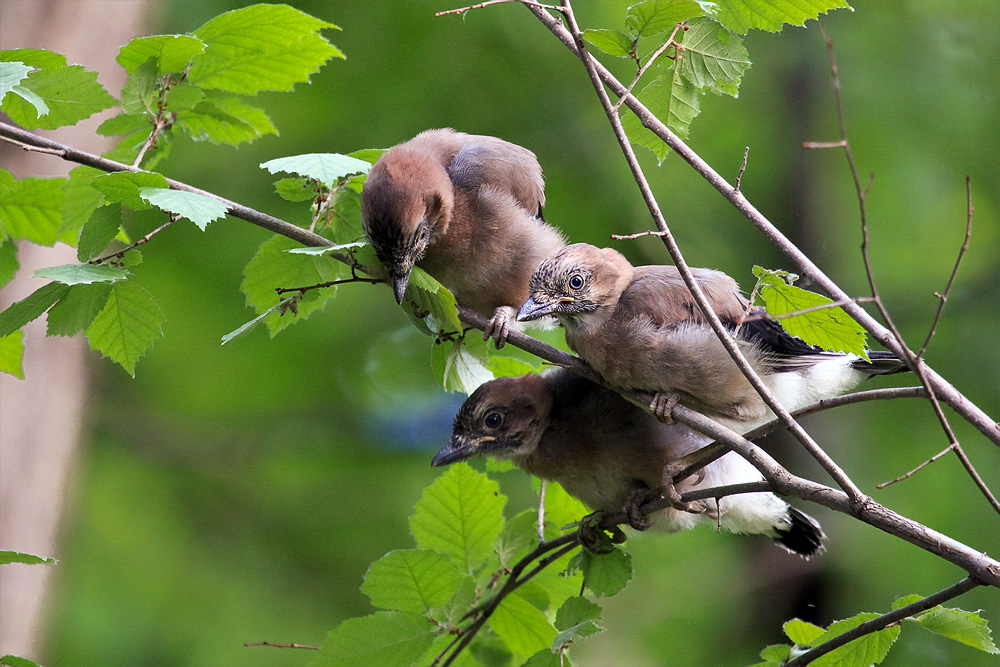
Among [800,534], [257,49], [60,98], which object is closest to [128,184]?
[60,98]

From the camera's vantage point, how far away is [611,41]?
2.65 metres

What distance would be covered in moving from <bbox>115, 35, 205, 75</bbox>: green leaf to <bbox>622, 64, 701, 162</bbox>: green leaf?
4.66 feet

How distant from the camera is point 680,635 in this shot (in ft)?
26.6

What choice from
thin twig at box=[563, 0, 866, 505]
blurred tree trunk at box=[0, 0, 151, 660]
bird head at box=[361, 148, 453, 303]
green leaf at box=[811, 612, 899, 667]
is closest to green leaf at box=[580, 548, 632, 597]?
green leaf at box=[811, 612, 899, 667]

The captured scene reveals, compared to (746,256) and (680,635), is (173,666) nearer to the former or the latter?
(680,635)

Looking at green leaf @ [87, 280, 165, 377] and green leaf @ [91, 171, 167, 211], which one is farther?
green leaf @ [87, 280, 165, 377]

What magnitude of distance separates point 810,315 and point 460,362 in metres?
1.38

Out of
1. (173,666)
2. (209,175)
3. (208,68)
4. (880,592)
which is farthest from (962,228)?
(173,666)

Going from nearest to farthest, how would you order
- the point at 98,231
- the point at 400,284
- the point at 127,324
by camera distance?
the point at 98,231
the point at 127,324
the point at 400,284

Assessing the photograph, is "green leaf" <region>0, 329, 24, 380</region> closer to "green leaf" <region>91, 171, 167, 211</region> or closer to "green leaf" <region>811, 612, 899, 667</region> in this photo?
"green leaf" <region>91, 171, 167, 211</region>

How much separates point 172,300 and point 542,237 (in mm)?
4802

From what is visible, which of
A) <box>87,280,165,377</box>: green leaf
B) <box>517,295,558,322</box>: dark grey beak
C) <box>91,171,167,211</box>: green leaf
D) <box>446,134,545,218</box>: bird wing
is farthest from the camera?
<box>446,134,545,218</box>: bird wing

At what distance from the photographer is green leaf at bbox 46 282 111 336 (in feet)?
9.33

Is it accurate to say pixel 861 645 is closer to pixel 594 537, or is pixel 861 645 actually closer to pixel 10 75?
pixel 594 537
